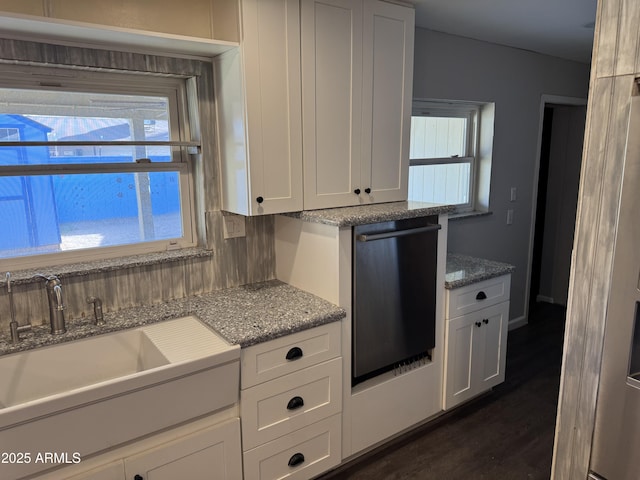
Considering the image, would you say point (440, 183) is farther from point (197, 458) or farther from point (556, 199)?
point (197, 458)

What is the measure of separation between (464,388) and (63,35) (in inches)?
108

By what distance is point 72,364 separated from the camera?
1.86m

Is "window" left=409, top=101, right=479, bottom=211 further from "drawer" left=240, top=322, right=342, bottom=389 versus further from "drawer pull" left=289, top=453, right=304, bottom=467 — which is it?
"drawer pull" left=289, top=453, right=304, bottom=467

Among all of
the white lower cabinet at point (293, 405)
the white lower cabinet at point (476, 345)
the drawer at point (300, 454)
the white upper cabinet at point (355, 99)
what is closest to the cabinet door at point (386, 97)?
the white upper cabinet at point (355, 99)

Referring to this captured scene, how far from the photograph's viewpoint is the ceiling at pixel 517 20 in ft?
8.03

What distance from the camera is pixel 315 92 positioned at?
2.16m

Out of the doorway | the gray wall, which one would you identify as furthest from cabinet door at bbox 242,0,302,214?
the doorway

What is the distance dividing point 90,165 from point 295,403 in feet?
→ 4.62

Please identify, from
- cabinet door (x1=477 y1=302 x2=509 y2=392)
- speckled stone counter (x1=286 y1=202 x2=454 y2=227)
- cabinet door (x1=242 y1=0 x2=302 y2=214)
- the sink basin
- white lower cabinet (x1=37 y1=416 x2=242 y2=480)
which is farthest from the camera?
cabinet door (x1=477 y1=302 x2=509 y2=392)

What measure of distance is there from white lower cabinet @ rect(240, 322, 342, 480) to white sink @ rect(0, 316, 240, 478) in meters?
0.13

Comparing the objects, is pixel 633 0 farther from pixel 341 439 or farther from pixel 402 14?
pixel 341 439

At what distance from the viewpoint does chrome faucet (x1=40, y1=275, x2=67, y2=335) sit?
5.95ft

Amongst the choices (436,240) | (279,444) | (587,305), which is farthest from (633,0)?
(279,444)

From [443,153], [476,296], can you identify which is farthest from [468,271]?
[443,153]
